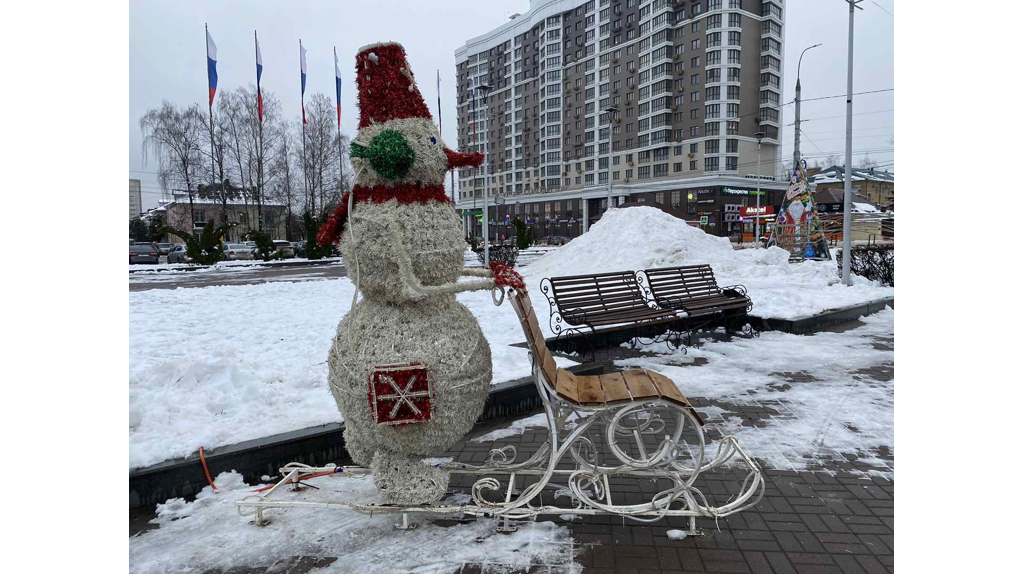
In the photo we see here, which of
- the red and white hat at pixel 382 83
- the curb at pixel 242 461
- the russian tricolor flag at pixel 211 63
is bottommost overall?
the curb at pixel 242 461

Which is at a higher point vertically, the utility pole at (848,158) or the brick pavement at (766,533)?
the utility pole at (848,158)

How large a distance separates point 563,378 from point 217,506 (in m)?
2.22

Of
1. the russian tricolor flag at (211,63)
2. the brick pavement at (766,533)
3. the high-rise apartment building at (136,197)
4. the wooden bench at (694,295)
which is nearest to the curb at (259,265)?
the russian tricolor flag at (211,63)

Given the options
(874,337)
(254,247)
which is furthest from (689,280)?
(254,247)

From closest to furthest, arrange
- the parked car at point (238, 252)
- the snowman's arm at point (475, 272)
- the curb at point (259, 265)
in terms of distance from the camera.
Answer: the snowman's arm at point (475, 272), the curb at point (259, 265), the parked car at point (238, 252)

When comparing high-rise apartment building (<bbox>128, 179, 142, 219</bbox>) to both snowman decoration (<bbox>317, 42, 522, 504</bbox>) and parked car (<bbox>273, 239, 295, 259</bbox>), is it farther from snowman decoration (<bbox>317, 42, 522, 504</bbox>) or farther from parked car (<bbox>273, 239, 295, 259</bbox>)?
snowman decoration (<bbox>317, 42, 522, 504</bbox>)

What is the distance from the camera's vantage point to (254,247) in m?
32.5

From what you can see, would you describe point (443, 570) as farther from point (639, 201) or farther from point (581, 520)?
point (639, 201)

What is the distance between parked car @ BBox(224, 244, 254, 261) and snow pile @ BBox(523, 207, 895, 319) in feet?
66.5

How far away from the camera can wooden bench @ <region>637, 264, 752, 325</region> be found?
7.84 m

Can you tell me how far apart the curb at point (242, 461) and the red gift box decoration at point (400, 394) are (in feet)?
3.76

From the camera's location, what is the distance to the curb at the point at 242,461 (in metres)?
3.34

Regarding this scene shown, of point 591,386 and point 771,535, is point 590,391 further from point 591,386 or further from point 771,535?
point 771,535

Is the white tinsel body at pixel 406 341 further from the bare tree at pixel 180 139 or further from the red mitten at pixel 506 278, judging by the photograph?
the bare tree at pixel 180 139
